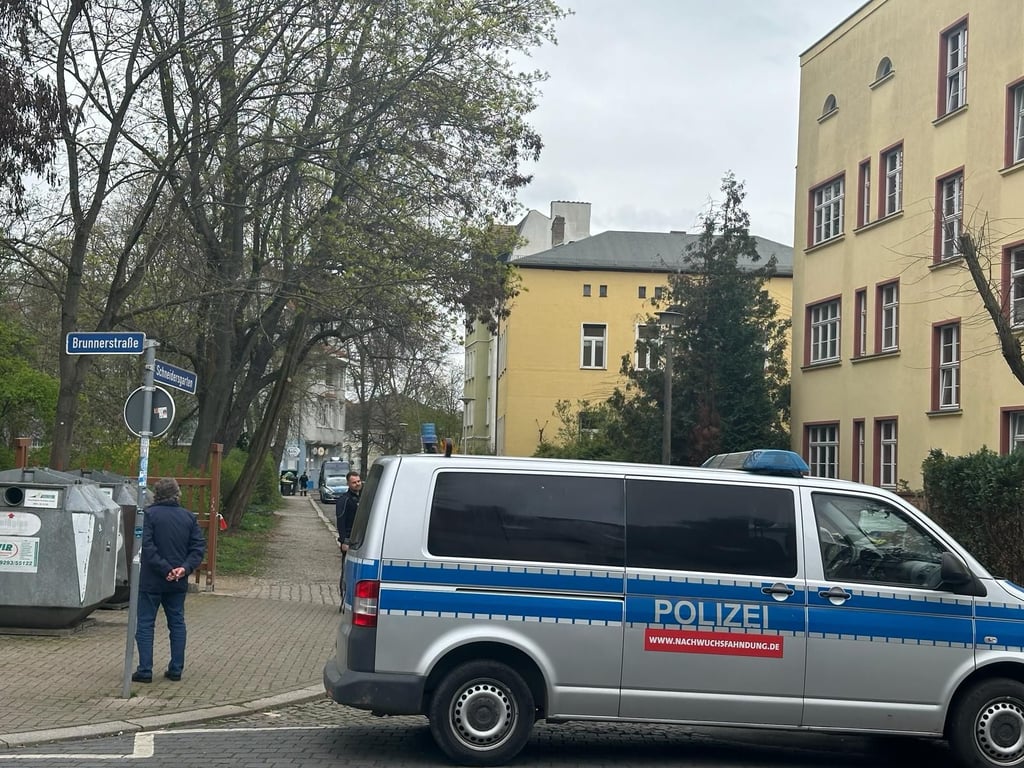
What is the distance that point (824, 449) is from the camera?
3244 centimetres

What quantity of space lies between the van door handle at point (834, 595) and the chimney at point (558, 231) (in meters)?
61.4

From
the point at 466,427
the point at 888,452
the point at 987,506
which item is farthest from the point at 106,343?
the point at 466,427

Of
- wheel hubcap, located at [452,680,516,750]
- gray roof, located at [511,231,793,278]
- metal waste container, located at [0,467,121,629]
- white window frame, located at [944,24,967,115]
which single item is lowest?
wheel hubcap, located at [452,680,516,750]

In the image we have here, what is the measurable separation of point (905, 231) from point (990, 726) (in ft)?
70.4

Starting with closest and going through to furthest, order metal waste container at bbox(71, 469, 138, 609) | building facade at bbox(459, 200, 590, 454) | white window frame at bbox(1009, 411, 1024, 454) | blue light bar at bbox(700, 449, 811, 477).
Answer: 1. blue light bar at bbox(700, 449, 811, 477)
2. metal waste container at bbox(71, 469, 138, 609)
3. white window frame at bbox(1009, 411, 1024, 454)
4. building facade at bbox(459, 200, 590, 454)

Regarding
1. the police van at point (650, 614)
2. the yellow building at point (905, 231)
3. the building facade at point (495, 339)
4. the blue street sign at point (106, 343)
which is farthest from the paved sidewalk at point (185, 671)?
the building facade at point (495, 339)

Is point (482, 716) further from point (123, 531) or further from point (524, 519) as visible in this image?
point (123, 531)

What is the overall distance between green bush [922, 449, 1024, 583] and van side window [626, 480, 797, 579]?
10.3 metres

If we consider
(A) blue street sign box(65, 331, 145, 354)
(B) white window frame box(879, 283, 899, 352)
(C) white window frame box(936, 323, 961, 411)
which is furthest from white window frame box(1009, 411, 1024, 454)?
(A) blue street sign box(65, 331, 145, 354)

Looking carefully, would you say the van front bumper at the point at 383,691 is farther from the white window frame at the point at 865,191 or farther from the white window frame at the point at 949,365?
the white window frame at the point at 865,191

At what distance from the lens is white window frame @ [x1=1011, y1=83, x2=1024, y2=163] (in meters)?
23.7

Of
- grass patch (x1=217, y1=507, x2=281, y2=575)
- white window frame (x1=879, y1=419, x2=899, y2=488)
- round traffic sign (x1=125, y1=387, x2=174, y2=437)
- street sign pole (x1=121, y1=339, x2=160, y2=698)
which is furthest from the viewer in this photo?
white window frame (x1=879, y1=419, x2=899, y2=488)

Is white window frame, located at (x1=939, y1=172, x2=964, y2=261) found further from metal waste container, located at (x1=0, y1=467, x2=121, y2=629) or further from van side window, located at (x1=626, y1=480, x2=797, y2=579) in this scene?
van side window, located at (x1=626, y1=480, x2=797, y2=579)

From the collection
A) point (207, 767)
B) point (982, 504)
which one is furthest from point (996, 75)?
point (207, 767)
